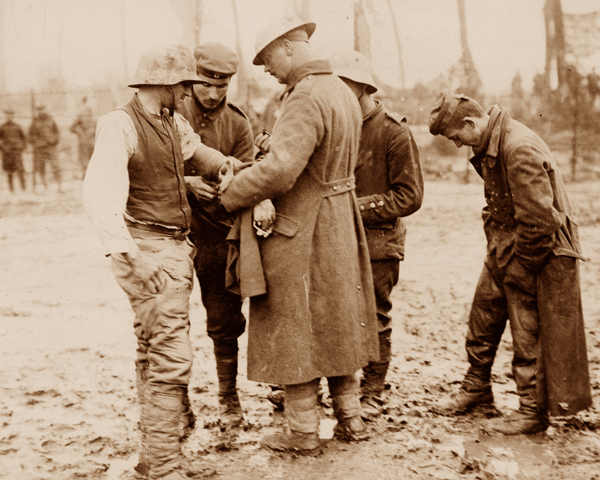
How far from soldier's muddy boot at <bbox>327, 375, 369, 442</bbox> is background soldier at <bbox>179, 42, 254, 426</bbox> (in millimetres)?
769

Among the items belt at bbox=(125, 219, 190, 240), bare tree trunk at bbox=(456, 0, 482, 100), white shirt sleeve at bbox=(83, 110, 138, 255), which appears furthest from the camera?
bare tree trunk at bbox=(456, 0, 482, 100)

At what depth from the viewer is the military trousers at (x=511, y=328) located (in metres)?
4.13

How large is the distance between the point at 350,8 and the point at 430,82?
1919 millimetres

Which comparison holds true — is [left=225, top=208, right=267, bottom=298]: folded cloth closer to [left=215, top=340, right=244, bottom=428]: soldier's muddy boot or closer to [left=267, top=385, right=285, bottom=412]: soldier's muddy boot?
[left=215, top=340, right=244, bottom=428]: soldier's muddy boot

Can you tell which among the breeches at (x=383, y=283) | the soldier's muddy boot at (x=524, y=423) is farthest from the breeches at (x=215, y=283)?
the soldier's muddy boot at (x=524, y=423)

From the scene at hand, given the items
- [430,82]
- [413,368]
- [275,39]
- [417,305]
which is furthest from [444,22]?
[275,39]

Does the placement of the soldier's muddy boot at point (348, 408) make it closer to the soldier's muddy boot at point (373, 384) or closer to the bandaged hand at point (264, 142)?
the soldier's muddy boot at point (373, 384)

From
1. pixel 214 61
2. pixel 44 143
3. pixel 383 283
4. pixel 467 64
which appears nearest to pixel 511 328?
pixel 383 283

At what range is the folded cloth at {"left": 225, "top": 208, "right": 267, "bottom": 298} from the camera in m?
3.76

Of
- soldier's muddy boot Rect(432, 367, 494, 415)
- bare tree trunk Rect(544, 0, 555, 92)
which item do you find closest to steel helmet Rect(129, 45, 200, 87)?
soldier's muddy boot Rect(432, 367, 494, 415)

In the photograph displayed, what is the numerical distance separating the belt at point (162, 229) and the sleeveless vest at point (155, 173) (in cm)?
3

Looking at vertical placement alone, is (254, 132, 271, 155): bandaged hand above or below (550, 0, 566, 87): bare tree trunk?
below

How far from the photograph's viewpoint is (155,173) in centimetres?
360

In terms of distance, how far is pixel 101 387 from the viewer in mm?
5172
